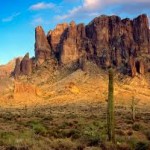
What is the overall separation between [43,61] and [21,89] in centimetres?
5424

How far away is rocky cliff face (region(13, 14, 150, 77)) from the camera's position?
173 meters

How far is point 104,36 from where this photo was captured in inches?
7554

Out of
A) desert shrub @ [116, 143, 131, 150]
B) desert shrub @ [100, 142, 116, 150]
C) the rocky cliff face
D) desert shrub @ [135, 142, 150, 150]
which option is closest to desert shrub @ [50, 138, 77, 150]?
desert shrub @ [100, 142, 116, 150]

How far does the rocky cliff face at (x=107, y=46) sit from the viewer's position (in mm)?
172625

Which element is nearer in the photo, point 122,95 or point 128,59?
point 122,95

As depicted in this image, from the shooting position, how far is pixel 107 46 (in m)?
186

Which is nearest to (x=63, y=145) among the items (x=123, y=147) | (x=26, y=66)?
(x=123, y=147)

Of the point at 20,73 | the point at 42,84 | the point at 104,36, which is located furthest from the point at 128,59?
the point at 20,73

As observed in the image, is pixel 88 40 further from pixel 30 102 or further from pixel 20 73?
pixel 30 102

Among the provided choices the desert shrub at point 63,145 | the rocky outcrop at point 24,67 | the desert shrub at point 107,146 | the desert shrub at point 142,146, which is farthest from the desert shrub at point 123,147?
the rocky outcrop at point 24,67

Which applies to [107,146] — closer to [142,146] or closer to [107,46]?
[142,146]

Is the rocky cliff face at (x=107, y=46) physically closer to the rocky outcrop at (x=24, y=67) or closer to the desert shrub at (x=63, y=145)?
the rocky outcrop at (x=24, y=67)

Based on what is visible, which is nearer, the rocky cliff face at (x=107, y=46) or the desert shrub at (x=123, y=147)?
the desert shrub at (x=123, y=147)

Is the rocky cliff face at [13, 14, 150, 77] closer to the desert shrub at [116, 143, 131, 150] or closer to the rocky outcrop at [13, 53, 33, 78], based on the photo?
the rocky outcrop at [13, 53, 33, 78]
